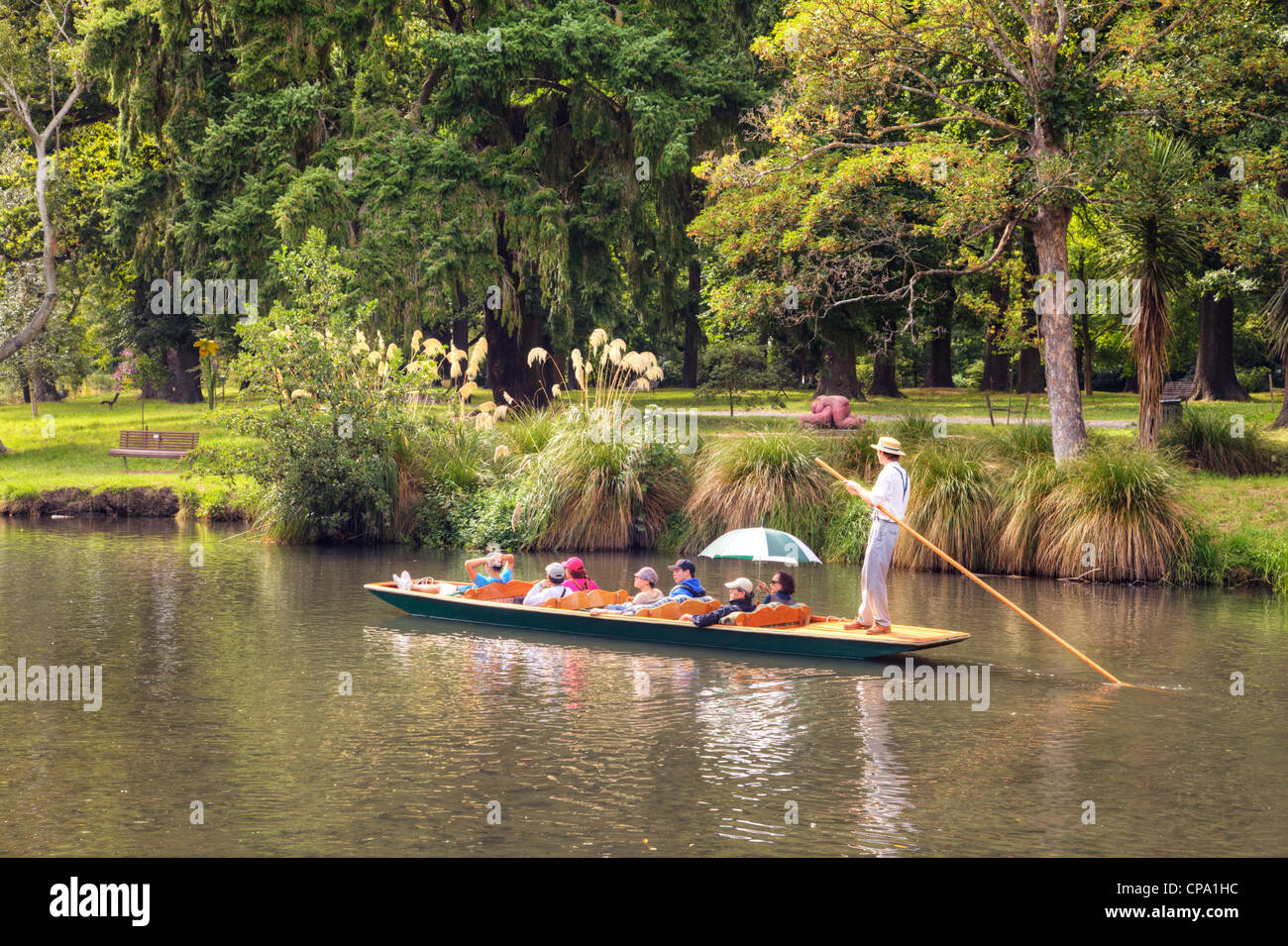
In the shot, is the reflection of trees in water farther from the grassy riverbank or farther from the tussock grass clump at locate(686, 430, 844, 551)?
the tussock grass clump at locate(686, 430, 844, 551)

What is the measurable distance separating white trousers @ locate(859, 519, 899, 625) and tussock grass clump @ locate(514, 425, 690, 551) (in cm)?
1005

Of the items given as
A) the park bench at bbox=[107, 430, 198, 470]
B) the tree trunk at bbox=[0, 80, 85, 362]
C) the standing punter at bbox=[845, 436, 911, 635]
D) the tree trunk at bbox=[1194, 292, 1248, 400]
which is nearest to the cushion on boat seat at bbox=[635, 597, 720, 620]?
the standing punter at bbox=[845, 436, 911, 635]

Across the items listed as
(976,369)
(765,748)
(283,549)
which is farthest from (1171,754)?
(976,369)

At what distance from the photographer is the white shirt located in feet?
50.0

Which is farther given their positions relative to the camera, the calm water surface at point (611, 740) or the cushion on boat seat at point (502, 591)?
the cushion on boat seat at point (502, 591)

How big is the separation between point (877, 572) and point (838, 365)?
A: 1959cm

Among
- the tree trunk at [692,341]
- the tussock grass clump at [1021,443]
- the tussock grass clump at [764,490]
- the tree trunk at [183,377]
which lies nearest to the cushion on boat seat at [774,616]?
the tussock grass clump at [764,490]

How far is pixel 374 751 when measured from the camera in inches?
447

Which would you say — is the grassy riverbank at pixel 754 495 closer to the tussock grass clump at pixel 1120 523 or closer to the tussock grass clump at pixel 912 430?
the tussock grass clump at pixel 912 430

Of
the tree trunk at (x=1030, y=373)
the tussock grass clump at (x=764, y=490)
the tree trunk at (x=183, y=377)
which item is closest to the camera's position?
the tussock grass clump at (x=764, y=490)

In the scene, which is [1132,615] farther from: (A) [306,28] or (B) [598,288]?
(A) [306,28]

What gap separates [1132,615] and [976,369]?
37.3 m

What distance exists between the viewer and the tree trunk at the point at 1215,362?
119 ft

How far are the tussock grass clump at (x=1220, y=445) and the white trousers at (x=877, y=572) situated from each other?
38.4 feet
